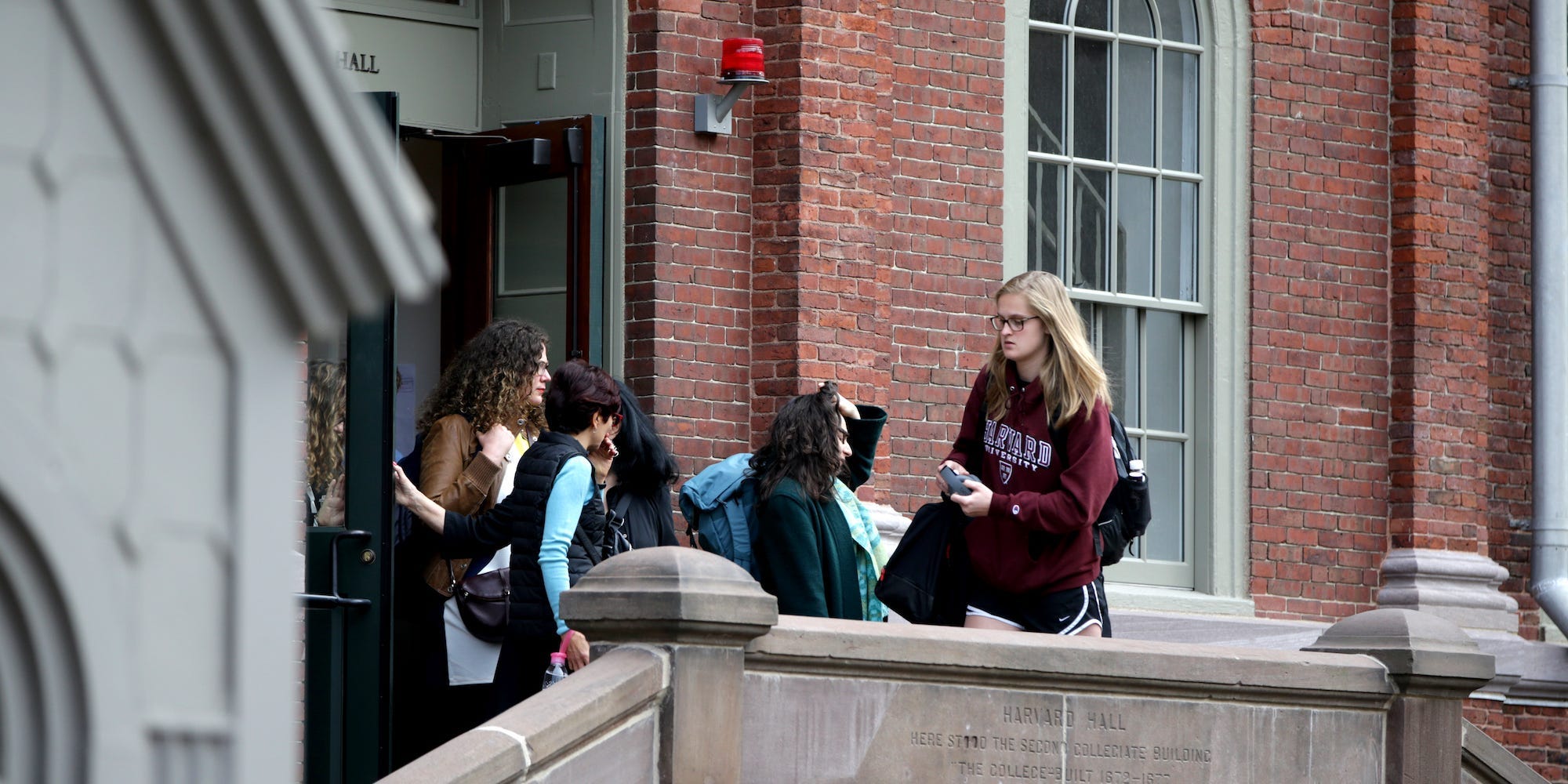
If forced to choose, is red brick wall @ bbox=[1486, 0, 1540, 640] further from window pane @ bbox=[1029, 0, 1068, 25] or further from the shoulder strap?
the shoulder strap

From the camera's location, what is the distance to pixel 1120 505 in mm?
6984

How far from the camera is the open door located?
30.4ft

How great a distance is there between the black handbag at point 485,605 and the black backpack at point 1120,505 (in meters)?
1.91

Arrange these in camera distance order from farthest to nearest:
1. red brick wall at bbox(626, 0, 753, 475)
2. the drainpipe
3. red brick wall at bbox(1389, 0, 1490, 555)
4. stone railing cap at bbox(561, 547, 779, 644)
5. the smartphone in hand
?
the drainpipe, red brick wall at bbox(1389, 0, 1490, 555), red brick wall at bbox(626, 0, 753, 475), the smartphone in hand, stone railing cap at bbox(561, 547, 779, 644)

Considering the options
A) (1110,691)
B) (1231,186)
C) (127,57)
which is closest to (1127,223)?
(1231,186)

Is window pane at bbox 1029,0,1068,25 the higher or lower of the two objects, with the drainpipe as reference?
higher

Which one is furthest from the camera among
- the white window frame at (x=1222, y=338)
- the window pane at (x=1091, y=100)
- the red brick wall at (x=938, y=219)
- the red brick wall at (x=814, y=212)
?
the white window frame at (x=1222, y=338)

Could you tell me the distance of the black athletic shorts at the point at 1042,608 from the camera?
23.0 feet

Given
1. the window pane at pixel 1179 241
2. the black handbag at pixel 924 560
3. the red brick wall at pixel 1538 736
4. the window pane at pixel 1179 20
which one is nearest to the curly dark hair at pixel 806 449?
the black handbag at pixel 924 560

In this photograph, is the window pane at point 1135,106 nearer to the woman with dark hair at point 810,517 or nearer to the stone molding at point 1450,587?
the stone molding at point 1450,587

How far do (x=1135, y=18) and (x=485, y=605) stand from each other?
533 centimetres

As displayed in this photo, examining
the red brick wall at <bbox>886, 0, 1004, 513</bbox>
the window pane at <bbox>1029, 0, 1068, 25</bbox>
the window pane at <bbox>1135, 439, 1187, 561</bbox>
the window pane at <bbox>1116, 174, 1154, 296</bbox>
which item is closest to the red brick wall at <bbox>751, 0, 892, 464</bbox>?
the red brick wall at <bbox>886, 0, 1004, 513</bbox>

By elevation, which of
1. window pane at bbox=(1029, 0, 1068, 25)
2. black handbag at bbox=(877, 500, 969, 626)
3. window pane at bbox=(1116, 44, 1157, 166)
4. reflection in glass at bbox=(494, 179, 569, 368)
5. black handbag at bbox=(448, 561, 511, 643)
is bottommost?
black handbag at bbox=(448, 561, 511, 643)

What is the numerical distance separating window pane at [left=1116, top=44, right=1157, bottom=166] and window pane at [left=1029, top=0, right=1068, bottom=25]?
395 mm
